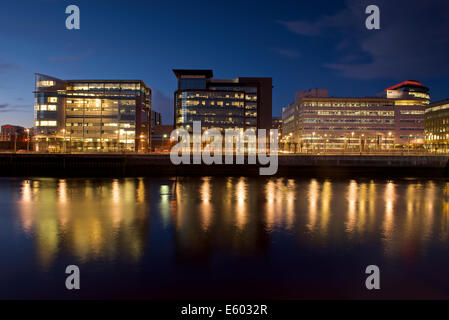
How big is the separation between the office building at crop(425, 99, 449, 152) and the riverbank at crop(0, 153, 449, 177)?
124 metres

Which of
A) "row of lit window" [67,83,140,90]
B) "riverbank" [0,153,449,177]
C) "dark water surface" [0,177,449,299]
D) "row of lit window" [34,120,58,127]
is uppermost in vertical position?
"row of lit window" [67,83,140,90]

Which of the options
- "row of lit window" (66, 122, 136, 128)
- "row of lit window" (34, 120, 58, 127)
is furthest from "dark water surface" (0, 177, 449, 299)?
"row of lit window" (34, 120, 58, 127)

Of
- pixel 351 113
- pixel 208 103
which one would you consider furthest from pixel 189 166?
pixel 351 113

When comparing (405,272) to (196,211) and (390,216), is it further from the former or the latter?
(196,211)

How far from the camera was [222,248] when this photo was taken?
14.0 m

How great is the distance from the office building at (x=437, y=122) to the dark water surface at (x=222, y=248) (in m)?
164

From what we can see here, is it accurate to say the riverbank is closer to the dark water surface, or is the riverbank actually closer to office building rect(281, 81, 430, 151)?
the dark water surface

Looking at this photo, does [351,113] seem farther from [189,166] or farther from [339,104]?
[189,166]

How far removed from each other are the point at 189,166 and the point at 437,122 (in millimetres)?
166591

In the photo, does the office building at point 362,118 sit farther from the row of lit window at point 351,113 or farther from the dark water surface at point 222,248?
the dark water surface at point 222,248

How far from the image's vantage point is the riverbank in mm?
Result: 50562

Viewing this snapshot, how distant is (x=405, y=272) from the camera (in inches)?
452

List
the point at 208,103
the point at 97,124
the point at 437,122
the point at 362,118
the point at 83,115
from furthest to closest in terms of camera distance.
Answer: the point at 437,122 < the point at 362,118 < the point at 208,103 < the point at 97,124 < the point at 83,115

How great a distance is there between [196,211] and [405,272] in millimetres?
14113
